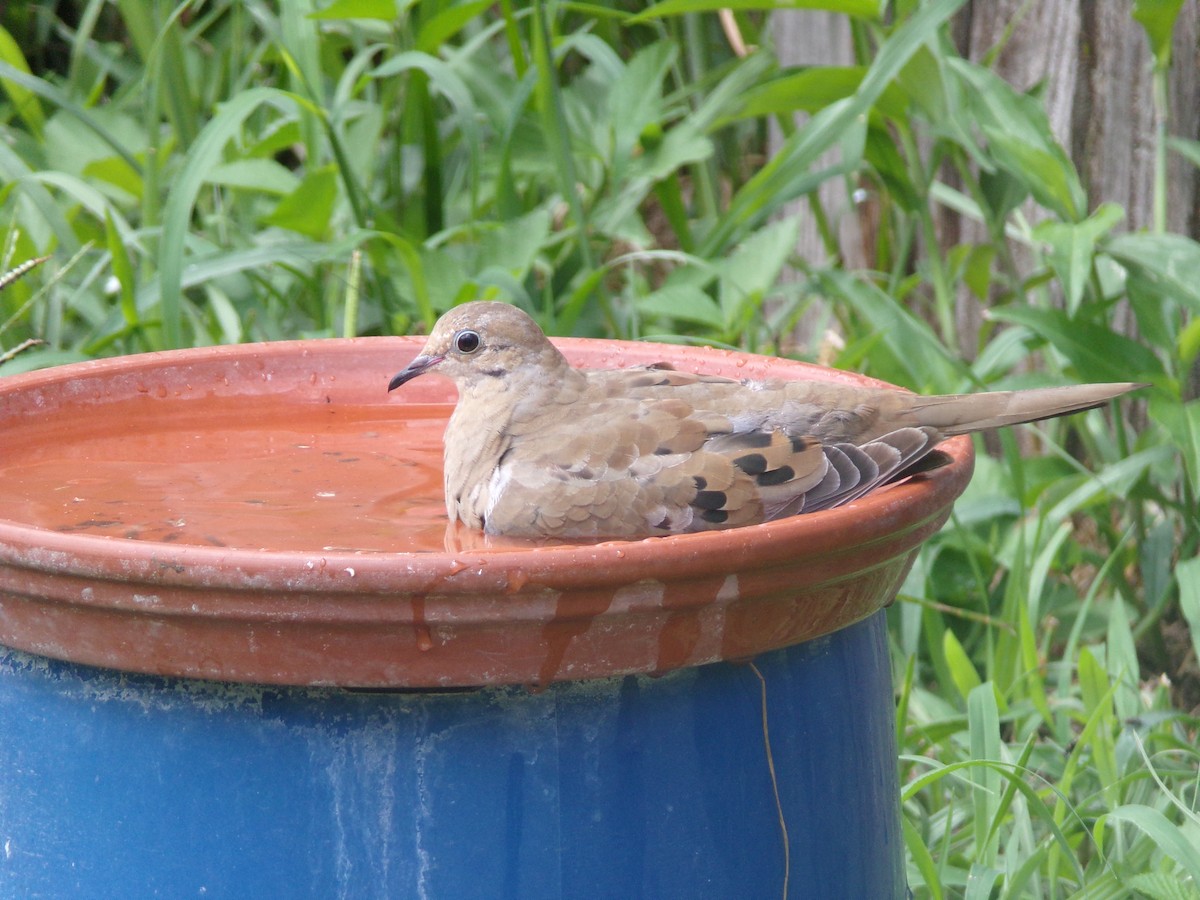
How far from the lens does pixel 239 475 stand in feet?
6.63

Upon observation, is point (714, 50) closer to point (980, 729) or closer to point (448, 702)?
point (980, 729)

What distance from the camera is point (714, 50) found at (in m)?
4.54

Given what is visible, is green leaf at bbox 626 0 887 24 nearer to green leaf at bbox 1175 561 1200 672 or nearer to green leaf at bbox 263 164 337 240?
green leaf at bbox 263 164 337 240

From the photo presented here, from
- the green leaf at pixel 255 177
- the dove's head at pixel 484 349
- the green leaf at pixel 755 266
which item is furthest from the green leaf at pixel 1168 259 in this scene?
the green leaf at pixel 255 177

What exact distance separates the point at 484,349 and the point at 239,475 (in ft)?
1.44

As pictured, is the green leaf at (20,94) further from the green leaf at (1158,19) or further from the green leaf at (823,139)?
the green leaf at (1158,19)

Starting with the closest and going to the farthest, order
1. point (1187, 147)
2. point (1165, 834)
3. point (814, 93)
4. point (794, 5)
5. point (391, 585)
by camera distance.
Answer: point (391, 585) → point (1165, 834) → point (1187, 147) → point (794, 5) → point (814, 93)

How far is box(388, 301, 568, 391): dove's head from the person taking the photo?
7.13ft

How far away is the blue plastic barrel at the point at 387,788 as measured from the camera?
1.42 meters

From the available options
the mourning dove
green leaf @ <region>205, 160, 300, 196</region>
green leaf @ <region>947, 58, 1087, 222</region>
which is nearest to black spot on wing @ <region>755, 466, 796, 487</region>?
the mourning dove

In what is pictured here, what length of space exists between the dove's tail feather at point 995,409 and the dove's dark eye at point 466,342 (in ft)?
2.32

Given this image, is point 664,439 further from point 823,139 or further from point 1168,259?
point 823,139

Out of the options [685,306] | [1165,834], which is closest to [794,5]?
[685,306]

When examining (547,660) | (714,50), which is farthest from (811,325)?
(547,660)
